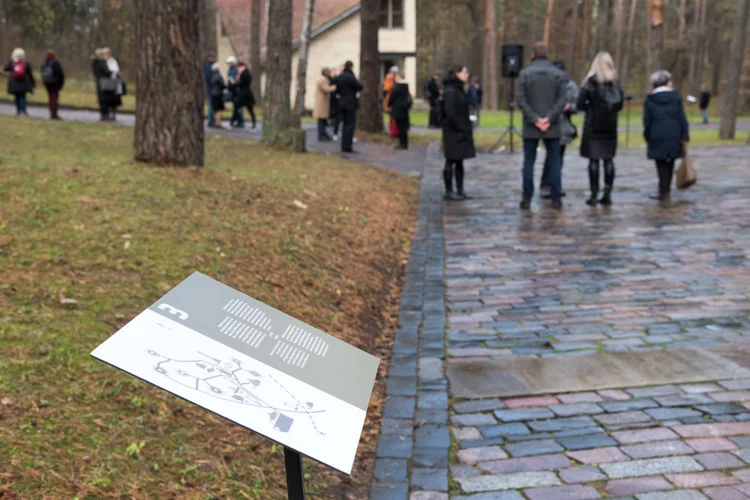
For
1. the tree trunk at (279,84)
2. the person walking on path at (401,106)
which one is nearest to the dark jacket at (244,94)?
the person walking on path at (401,106)

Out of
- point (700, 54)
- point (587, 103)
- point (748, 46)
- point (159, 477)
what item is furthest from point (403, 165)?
point (700, 54)

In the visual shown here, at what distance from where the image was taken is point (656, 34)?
27.1 m

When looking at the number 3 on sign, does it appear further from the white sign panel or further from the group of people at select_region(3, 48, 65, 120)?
the group of people at select_region(3, 48, 65, 120)

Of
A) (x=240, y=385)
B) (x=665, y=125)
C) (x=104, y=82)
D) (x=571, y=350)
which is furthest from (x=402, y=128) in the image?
(x=240, y=385)

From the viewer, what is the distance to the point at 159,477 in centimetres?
380

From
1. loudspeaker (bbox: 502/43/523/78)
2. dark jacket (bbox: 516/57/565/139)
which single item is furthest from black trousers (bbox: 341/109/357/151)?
dark jacket (bbox: 516/57/565/139)

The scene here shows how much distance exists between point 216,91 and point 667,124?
545 inches

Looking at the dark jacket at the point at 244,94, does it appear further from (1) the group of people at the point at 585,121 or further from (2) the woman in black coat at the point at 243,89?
(1) the group of people at the point at 585,121

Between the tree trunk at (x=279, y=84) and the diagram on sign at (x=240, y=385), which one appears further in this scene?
the tree trunk at (x=279, y=84)

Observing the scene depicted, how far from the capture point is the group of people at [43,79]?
800 inches

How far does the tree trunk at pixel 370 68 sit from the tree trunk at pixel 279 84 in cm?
697

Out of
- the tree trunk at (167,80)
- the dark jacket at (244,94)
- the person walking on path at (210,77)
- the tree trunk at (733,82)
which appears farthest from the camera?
the tree trunk at (733,82)

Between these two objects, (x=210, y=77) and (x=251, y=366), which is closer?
(x=251, y=366)

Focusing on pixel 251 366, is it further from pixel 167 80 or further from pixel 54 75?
pixel 54 75
